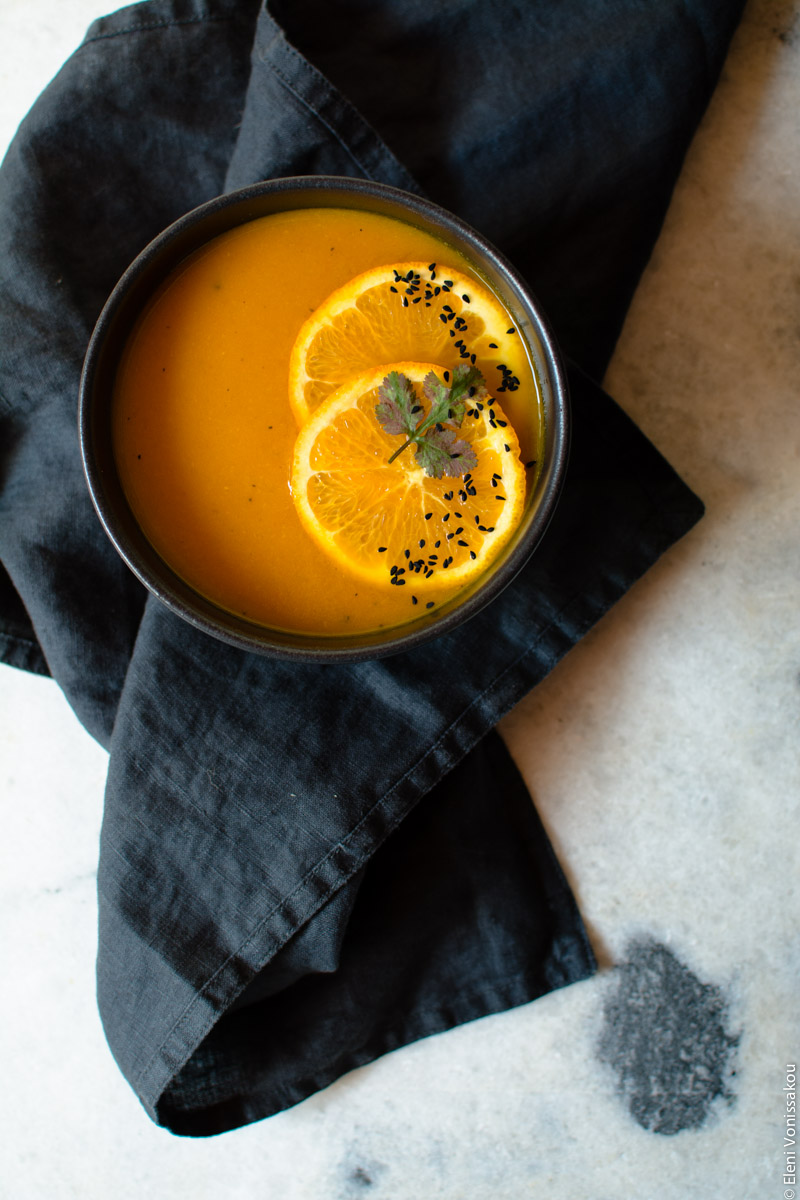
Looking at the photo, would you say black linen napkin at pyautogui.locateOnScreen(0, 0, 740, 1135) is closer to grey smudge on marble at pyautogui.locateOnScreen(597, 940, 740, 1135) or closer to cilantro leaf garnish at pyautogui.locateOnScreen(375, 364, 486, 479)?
cilantro leaf garnish at pyautogui.locateOnScreen(375, 364, 486, 479)

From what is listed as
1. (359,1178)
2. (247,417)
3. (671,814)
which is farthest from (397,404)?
(359,1178)

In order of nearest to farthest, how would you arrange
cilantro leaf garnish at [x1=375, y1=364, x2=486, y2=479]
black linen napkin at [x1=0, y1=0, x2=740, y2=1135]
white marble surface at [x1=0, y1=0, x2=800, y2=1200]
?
cilantro leaf garnish at [x1=375, y1=364, x2=486, y2=479] → black linen napkin at [x1=0, y1=0, x2=740, y2=1135] → white marble surface at [x1=0, y1=0, x2=800, y2=1200]

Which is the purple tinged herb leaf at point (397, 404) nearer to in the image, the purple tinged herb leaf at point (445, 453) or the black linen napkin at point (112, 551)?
the purple tinged herb leaf at point (445, 453)

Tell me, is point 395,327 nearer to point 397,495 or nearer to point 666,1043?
point 397,495

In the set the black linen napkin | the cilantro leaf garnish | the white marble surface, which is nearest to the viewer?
the cilantro leaf garnish

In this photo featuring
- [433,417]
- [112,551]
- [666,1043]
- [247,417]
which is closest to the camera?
[433,417]

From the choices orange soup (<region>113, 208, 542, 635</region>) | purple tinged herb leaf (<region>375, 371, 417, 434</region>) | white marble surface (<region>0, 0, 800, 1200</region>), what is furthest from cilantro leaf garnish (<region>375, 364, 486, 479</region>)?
white marble surface (<region>0, 0, 800, 1200</region>)
